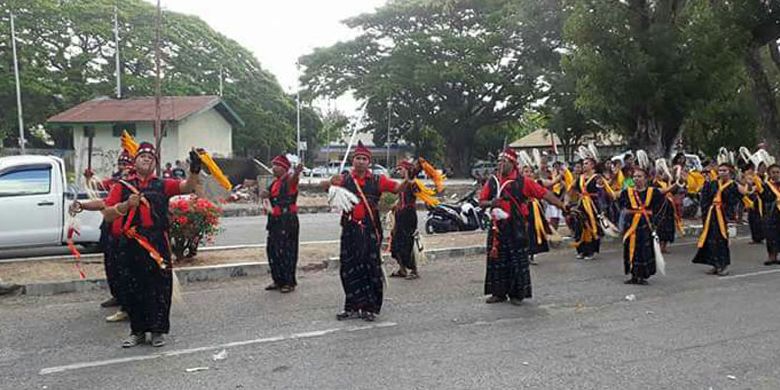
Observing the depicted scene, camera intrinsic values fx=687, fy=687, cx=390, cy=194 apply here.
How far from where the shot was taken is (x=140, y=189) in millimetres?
5883

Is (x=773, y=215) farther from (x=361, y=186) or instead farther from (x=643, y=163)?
(x=361, y=186)

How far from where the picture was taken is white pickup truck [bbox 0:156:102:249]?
10156 millimetres

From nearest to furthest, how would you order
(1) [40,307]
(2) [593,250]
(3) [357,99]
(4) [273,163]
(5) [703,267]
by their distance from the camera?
(1) [40,307] → (4) [273,163] → (5) [703,267] → (2) [593,250] → (3) [357,99]

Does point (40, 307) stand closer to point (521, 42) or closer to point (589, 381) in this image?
point (589, 381)

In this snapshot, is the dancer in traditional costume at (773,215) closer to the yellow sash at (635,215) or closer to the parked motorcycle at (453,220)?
the yellow sash at (635,215)

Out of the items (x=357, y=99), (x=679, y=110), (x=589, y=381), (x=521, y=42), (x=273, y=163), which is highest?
(x=521, y=42)

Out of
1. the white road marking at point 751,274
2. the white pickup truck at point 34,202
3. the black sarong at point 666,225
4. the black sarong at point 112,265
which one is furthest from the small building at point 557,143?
the black sarong at point 112,265

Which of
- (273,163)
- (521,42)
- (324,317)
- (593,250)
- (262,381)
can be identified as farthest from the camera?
(521,42)

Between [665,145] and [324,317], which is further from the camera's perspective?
[665,145]

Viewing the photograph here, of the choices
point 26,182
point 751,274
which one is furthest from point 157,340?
point 751,274

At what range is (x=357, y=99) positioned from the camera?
40.7 meters


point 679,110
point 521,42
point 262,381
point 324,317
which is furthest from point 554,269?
point 521,42

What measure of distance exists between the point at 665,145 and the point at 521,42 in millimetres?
21719

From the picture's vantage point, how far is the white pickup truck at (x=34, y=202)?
10156 millimetres
